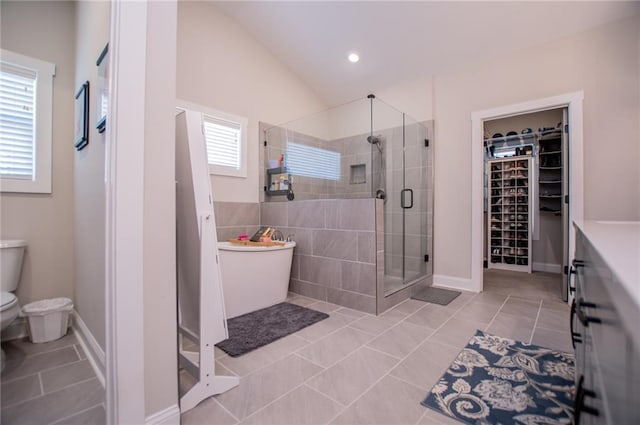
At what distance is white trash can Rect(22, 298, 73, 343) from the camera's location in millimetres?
1164

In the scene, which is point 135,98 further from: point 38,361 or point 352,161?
point 352,161

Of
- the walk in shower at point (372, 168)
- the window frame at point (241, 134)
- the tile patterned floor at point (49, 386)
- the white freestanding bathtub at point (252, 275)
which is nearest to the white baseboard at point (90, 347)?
the tile patterned floor at point (49, 386)

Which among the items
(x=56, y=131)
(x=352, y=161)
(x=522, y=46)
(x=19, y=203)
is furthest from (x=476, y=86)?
(x=19, y=203)

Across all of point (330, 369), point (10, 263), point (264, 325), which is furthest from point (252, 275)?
point (10, 263)

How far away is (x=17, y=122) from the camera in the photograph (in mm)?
1097

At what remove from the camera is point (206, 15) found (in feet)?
10.2

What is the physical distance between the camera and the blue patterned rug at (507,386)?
4.33ft

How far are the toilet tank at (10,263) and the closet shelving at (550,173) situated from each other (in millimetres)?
5995

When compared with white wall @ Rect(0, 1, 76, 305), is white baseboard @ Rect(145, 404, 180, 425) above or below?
below

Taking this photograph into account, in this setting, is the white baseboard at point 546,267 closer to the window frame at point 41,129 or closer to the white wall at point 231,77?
the white wall at point 231,77

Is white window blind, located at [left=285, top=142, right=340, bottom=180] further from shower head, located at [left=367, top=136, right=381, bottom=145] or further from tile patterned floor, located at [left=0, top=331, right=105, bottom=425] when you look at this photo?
tile patterned floor, located at [left=0, top=331, right=105, bottom=425]

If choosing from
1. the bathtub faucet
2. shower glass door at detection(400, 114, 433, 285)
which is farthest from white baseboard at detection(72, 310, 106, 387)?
shower glass door at detection(400, 114, 433, 285)

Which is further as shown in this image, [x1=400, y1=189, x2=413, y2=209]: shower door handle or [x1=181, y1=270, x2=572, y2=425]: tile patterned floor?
[x1=400, y1=189, x2=413, y2=209]: shower door handle

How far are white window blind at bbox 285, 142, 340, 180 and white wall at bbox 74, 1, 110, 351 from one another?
7.77 ft
